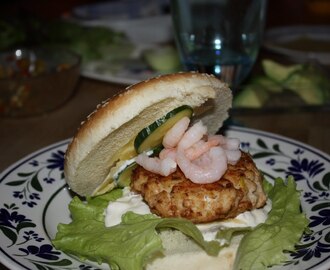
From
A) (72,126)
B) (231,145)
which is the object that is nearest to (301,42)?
(72,126)

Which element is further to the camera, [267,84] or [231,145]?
[267,84]

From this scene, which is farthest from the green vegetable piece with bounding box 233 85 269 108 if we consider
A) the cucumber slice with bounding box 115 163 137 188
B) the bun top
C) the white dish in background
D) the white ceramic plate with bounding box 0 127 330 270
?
the cucumber slice with bounding box 115 163 137 188

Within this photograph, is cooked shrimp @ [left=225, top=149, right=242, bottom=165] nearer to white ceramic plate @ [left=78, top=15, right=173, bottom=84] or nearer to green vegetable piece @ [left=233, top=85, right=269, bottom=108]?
green vegetable piece @ [left=233, top=85, right=269, bottom=108]

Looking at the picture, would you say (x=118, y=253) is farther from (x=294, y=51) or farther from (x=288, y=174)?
(x=294, y=51)

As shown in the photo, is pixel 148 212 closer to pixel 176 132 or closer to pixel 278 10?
pixel 176 132

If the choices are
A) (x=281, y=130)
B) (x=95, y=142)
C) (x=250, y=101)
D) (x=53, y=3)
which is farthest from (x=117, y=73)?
(x=53, y=3)

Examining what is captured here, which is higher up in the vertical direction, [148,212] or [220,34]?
[220,34]
